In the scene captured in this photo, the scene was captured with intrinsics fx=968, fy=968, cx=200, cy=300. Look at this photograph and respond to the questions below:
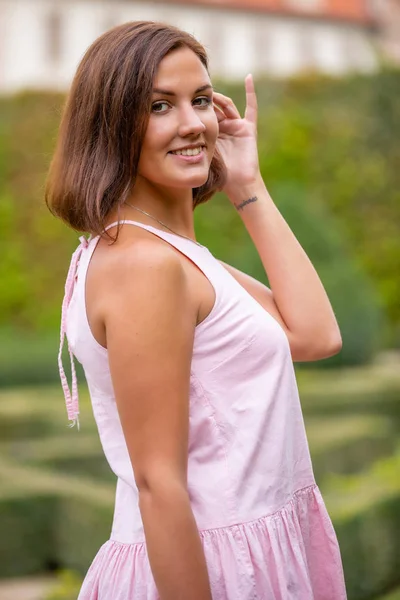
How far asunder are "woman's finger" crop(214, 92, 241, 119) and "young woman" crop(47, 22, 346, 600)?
234 mm

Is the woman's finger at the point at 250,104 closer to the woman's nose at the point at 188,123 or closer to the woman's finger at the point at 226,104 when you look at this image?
the woman's finger at the point at 226,104

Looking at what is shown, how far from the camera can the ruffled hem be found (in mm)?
1420

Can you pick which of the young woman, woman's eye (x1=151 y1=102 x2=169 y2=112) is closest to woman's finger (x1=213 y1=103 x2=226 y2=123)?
the young woman

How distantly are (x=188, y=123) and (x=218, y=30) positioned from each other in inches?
947

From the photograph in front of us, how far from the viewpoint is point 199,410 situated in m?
1.44

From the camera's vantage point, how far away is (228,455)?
4.75 feet

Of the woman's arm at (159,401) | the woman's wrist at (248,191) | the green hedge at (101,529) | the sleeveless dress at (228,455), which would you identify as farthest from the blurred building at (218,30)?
the woman's arm at (159,401)

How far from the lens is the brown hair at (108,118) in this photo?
143cm

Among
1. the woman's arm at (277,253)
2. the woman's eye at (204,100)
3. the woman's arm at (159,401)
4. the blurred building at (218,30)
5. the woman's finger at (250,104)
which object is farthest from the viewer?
the blurred building at (218,30)

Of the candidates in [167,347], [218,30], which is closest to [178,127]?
[167,347]

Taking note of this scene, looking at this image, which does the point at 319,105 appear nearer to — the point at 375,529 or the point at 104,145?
the point at 375,529

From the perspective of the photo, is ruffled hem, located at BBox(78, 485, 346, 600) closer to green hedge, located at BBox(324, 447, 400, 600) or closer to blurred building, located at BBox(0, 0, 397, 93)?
green hedge, located at BBox(324, 447, 400, 600)

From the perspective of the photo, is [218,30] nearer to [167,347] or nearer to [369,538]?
[369,538]

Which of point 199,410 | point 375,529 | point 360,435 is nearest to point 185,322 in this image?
point 199,410
